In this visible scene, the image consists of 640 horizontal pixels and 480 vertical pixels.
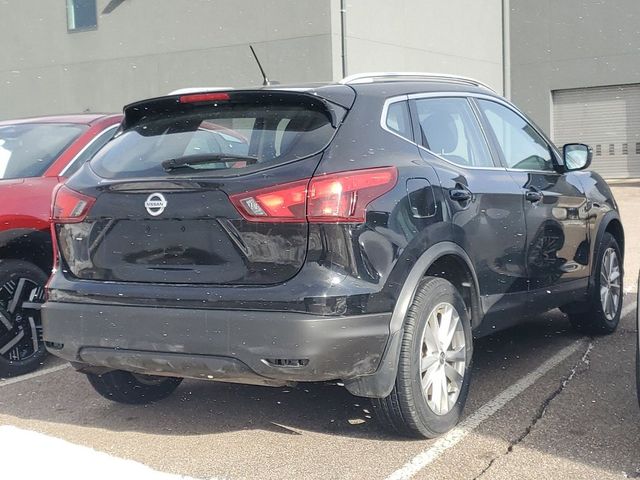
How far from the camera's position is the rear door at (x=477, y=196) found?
439cm

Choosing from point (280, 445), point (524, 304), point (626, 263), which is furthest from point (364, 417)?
point (626, 263)

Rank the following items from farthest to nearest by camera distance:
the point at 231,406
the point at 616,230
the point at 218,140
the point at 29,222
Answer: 1. the point at 616,230
2. the point at 29,222
3. the point at 231,406
4. the point at 218,140

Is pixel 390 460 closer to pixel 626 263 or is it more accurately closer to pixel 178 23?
pixel 626 263

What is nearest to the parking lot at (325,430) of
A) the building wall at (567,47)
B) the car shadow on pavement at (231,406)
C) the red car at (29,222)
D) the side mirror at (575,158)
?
the car shadow on pavement at (231,406)

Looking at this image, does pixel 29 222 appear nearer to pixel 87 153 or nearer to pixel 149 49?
pixel 87 153

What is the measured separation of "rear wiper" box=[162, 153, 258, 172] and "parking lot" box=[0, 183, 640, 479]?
1.39m

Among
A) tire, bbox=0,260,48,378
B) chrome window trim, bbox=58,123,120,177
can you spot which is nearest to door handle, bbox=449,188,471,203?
chrome window trim, bbox=58,123,120,177

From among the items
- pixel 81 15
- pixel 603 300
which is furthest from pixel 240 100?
pixel 81 15

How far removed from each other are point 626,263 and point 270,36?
11.3 metres

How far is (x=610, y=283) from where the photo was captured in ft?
20.5

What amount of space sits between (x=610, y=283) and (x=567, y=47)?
22268 mm

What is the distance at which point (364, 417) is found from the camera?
455 centimetres

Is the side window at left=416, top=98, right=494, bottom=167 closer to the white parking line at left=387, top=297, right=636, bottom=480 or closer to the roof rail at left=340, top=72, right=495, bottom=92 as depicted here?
the roof rail at left=340, top=72, right=495, bottom=92

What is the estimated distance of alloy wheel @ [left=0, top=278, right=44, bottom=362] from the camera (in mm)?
5539
